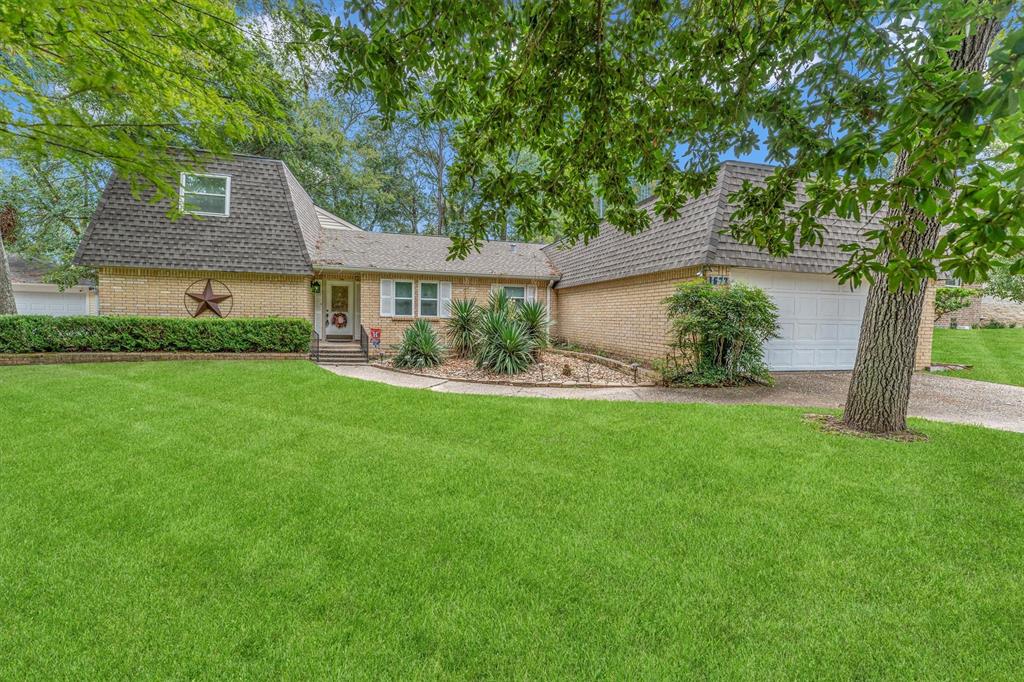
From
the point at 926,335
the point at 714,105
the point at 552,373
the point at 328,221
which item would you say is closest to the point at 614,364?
the point at 552,373

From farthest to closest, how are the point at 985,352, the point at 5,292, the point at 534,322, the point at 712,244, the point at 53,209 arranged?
the point at 53,209 < the point at 985,352 < the point at 534,322 < the point at 5,292 < the point at 712,244

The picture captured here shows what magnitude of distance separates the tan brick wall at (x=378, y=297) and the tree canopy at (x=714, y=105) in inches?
451

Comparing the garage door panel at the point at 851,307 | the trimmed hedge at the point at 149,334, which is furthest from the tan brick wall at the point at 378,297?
the garage door panel at the point at 851,307

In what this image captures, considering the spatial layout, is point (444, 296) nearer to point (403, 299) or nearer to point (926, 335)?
point (403, 299)

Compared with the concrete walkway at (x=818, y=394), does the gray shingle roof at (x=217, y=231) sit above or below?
above

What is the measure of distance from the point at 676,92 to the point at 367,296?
13.2m

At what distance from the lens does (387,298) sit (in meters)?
15.2

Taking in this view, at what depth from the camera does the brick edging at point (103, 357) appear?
9781mm

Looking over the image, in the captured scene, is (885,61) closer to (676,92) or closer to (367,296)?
(676,92)

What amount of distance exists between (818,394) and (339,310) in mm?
14896

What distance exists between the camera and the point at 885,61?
262 cm

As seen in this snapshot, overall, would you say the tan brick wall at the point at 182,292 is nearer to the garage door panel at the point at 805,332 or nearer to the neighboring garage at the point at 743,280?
the neighboring garage at the point at 743,280

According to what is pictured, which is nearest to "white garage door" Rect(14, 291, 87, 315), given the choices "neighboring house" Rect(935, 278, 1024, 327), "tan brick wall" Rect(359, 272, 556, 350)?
"tan brick wall" Rect(359, 272, 556, 350)

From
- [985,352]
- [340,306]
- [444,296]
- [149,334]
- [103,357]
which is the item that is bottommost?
[103,357]
